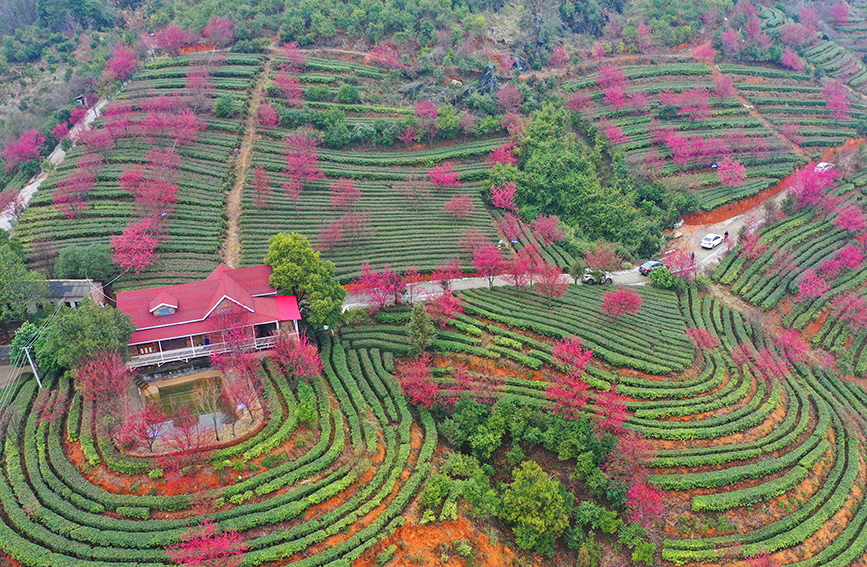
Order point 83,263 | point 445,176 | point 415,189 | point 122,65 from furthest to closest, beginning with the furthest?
point 122,65 < point 445,176 < point 415,189 < point 83,263

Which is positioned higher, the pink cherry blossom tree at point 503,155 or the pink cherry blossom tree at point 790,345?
the pink cherry blossom tree at point 503,155

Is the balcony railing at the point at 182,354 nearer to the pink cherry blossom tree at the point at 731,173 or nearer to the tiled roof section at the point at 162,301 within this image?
the tiled roof section at the point at 162,301

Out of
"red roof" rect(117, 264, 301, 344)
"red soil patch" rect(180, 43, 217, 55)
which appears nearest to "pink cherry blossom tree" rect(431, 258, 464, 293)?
"red roof" rect(117, 264, 301, 344)

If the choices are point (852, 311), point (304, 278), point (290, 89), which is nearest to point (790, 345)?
point (852, 311)

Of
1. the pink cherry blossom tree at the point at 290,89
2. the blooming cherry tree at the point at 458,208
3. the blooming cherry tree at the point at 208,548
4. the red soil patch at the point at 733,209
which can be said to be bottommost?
the blooming cherry tree at the point at 208,548

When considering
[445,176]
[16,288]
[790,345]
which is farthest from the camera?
[445,176]

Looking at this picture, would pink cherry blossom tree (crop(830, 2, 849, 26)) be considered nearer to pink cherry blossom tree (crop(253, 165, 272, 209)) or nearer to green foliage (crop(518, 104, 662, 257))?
green foliage (crop(518, 104, 662, 257))

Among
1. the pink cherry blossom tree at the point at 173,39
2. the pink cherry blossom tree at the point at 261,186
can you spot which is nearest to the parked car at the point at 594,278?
the pink cherry blossom tree at the point at 261,186

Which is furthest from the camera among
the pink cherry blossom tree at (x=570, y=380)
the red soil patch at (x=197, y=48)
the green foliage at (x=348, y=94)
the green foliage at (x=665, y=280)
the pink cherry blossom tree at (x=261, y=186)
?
the red soil patch at (x=197, y=48)

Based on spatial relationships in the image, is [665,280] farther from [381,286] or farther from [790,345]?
[381,286]
